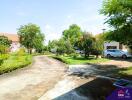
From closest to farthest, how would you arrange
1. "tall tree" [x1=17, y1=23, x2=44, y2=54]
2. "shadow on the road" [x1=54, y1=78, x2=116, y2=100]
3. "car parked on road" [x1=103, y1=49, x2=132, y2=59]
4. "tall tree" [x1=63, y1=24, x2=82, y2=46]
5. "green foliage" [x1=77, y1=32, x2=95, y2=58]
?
"shadow on the road" [x1=54, y1=78, x2=116, y2=100] < "green foliage" [x1=77, y1=32, x2=95, y2=58] < "car parked on road" [x1=103, y1=49, x2=132, y2=59] < "tall tree" [x1=17, y1=23, x2=44, y2=54] < "tall tree" [x1=63, y1=24, x2=82, y2=46]

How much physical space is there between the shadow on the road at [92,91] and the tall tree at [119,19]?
6.02 metres

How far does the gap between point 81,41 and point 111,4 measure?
60.6 feet

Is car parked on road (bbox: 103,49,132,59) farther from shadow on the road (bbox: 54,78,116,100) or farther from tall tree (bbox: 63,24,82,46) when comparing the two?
tall tree (bbox: 63,24,82,46)

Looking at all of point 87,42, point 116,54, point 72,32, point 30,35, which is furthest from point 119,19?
point 72,32

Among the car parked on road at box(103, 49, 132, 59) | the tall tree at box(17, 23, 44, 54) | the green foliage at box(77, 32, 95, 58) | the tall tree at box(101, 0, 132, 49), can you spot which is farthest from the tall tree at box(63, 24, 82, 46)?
the tall tree at box(101, 0, 132, 49)

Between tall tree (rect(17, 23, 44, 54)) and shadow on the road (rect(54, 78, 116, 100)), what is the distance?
185 feet

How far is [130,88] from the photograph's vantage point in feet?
22.2

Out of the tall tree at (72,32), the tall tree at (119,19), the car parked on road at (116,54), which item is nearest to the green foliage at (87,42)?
the car parked on road at (116,54)

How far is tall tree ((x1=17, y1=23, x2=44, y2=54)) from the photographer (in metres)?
73.2

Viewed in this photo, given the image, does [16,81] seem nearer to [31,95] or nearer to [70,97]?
[31,95]

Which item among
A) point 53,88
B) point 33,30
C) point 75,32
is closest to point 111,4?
point 53,88

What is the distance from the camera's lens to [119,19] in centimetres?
2342

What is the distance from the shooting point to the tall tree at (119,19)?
73.7 feet

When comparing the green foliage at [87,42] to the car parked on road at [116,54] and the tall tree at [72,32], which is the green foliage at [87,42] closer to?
the car parked on road at [116,54]
